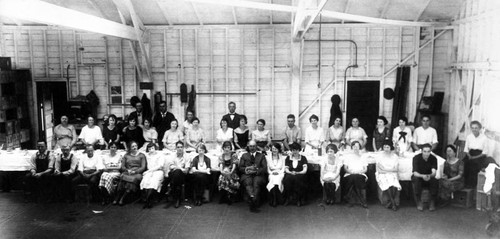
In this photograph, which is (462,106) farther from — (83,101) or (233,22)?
(83,101)

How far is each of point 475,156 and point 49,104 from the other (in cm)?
1166

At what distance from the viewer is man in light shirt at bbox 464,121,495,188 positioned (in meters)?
8.92

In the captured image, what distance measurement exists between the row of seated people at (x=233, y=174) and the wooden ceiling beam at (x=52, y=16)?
259 cm

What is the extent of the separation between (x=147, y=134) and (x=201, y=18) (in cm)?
376

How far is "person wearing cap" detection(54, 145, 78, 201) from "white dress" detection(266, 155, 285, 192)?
4100 mm

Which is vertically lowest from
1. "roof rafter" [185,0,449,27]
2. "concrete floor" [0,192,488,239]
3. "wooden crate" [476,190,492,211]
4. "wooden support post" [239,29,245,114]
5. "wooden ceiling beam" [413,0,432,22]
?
"concrete floor" [0,192,488,239]

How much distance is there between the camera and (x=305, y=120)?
13.0 m

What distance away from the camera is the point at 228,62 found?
1288 centimetres

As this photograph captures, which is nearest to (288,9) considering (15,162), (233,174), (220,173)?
(233,174)

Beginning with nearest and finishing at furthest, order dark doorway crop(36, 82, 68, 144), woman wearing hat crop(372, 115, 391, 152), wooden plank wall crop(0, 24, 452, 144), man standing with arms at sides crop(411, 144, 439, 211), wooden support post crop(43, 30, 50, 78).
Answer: man standing with arms at sides crop(411, 144, 439, 211) → woman wearing hat crop(372, 115, 391, 152) → wooden plank wall crop(0, 24, 452, 144) → wooden support post crop(43, 30, 50, 78) → dark doorway crop(36, 82, 68, 144)

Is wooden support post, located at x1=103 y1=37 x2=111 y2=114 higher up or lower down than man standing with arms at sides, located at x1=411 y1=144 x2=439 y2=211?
higher up

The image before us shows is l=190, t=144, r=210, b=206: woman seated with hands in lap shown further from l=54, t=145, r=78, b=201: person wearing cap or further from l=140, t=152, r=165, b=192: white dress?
l=54, t=145, r=78, b=201: person wearing cap

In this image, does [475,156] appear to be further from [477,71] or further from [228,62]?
[228,62]

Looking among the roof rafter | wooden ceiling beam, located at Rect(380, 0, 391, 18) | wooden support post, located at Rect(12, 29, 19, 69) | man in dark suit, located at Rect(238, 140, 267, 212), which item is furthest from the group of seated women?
wooden support post, located at Rect(12, 29, 19, 69)
